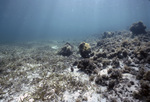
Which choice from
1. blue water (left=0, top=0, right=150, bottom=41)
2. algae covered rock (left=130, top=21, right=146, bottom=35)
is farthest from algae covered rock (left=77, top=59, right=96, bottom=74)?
blue water (left=0, top=0, right=150, bottom=41)

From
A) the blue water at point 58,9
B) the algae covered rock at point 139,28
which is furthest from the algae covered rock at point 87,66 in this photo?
the blue water at point 58,9

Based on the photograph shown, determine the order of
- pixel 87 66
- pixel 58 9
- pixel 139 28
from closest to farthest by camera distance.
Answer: pixel 87 66, pixel 139 28, pixel 58 9

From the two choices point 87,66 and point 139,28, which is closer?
point 87,66

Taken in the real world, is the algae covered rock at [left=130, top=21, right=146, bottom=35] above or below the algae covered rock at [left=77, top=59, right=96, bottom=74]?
above

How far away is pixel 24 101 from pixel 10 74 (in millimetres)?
4349

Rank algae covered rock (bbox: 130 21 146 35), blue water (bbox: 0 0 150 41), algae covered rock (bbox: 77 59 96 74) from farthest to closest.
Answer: blue water (bbox: 0 0 150 41) → algae covered rock (bbox: 130 21 146 35) → algae covered rock (bbox: 77 59 96 74)

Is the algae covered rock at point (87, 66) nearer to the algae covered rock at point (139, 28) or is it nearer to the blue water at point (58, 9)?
the algae covered rock at point (139, 28)

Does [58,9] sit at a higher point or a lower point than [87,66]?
higher

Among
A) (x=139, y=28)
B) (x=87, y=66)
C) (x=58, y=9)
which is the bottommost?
(x=87, y=66)

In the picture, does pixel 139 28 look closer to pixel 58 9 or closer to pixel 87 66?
pixel 87 66

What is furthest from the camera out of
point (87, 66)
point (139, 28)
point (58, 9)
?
point (58, 9)

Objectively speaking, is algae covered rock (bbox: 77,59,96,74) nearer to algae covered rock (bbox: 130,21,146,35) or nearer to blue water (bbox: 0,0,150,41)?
algae covered rock (bbox: 130,21,146,35)

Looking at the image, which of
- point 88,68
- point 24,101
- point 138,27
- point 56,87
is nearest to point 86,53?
point 88,68

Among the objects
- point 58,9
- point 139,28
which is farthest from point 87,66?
point 58,9
